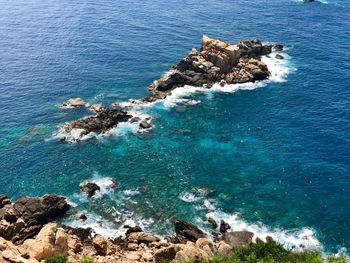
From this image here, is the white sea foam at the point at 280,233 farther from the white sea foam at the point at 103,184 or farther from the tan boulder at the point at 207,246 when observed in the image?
the white sea foam at the point at 103,184

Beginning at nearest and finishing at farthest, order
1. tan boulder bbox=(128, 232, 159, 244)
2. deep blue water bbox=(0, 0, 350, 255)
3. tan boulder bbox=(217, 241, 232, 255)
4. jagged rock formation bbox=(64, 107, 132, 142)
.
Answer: tan boulder bbox=(217, 241, 232, 255), tan boulder bbox=(128, 232, 159, 244), deep blue water bbox=(0, 0, 350, 255), jagged rock formation bbox=(64, 107, 132, 142)

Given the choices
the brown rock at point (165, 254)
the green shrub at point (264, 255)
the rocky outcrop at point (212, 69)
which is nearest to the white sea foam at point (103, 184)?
the brown rock at point (165, 254)

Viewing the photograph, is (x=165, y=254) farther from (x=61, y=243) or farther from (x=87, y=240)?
(x=61, y=243)

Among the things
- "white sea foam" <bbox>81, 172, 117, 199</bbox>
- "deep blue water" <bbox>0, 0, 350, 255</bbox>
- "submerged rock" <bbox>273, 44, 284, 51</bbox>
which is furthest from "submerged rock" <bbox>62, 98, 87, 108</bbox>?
"submerged rock" <bbox>273, 44, 284, 51</bbox>

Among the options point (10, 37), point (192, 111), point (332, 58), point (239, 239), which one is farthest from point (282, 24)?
point (239, 239)

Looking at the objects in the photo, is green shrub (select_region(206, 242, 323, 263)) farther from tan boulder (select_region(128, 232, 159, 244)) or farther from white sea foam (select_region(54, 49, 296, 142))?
white sea foam (select_region(54, 49, 296, 142))

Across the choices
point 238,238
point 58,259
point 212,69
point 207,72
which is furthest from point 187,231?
point 212,69

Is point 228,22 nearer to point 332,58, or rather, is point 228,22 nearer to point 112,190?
point 332,58
